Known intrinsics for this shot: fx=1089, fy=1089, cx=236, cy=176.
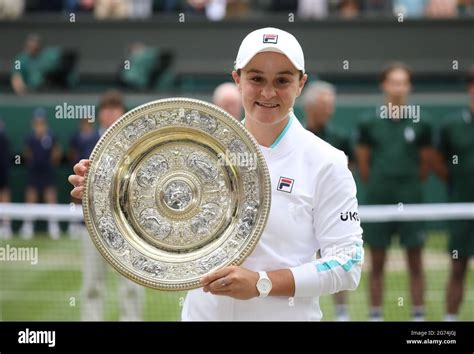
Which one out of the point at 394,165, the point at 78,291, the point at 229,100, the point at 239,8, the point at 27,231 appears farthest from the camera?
the point at 239,8

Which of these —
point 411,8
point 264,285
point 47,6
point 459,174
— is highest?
point 47,6

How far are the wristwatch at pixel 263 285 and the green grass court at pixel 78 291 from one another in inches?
100

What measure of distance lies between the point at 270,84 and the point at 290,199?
24 cm

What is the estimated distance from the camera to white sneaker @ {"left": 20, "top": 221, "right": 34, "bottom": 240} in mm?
5809

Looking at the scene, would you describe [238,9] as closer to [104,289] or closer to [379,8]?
[379,8]

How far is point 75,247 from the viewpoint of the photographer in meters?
6.02

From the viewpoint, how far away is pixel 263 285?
2.17 m

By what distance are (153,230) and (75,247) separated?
3821 millimetres

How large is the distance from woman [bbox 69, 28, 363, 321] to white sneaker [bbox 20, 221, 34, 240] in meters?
3.61

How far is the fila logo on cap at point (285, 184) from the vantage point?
2236 millimetres

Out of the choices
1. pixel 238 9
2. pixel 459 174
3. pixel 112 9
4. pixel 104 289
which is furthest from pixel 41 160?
pixel 459 174

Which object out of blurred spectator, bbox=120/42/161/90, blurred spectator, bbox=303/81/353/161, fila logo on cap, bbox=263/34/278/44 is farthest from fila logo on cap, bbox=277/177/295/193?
blurred spectator, bbox=120/42/161/90

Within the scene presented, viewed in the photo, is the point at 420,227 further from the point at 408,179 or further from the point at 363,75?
the point at 363,75
